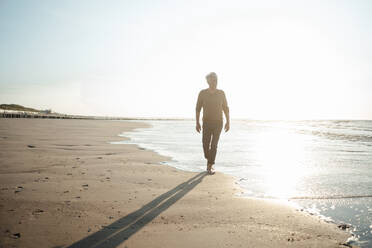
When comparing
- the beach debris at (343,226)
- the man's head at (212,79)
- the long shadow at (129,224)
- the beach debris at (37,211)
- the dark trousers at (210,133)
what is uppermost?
the man's head at (212,79)

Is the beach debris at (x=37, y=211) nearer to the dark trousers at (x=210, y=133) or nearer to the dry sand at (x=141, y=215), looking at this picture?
the dry sand at (x=141, y=215)

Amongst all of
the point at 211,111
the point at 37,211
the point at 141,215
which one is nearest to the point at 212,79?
the point at 211,111

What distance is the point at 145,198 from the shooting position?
3303 millimetres

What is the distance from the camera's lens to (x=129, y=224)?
2.44 m

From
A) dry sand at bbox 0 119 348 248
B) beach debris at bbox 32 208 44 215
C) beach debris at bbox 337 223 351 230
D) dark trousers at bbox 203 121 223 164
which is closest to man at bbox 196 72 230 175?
dark trousers at bbox 203 121 223 164

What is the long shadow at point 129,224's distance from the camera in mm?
2061

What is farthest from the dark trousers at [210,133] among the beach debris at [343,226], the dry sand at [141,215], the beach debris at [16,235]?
the beach debris at [16,235]

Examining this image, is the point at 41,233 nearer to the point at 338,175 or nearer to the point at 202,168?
the point at 202,168

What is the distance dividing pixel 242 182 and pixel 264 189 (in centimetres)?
52

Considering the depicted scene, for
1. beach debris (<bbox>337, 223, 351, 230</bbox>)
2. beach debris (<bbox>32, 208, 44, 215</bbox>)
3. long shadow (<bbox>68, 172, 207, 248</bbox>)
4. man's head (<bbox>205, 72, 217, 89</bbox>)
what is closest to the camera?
long shadow (<bbox>68, 172, 207, 248</bbox>)

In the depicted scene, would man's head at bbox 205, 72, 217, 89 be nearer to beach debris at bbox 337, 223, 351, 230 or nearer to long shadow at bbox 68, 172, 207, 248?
long shadow at bbox 68, 172, 207, 248

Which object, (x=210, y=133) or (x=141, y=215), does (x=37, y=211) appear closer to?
(x=141, y=215)

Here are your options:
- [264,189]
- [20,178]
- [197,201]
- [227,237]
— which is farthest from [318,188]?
[20,178]

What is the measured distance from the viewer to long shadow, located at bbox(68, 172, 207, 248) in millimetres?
2061
